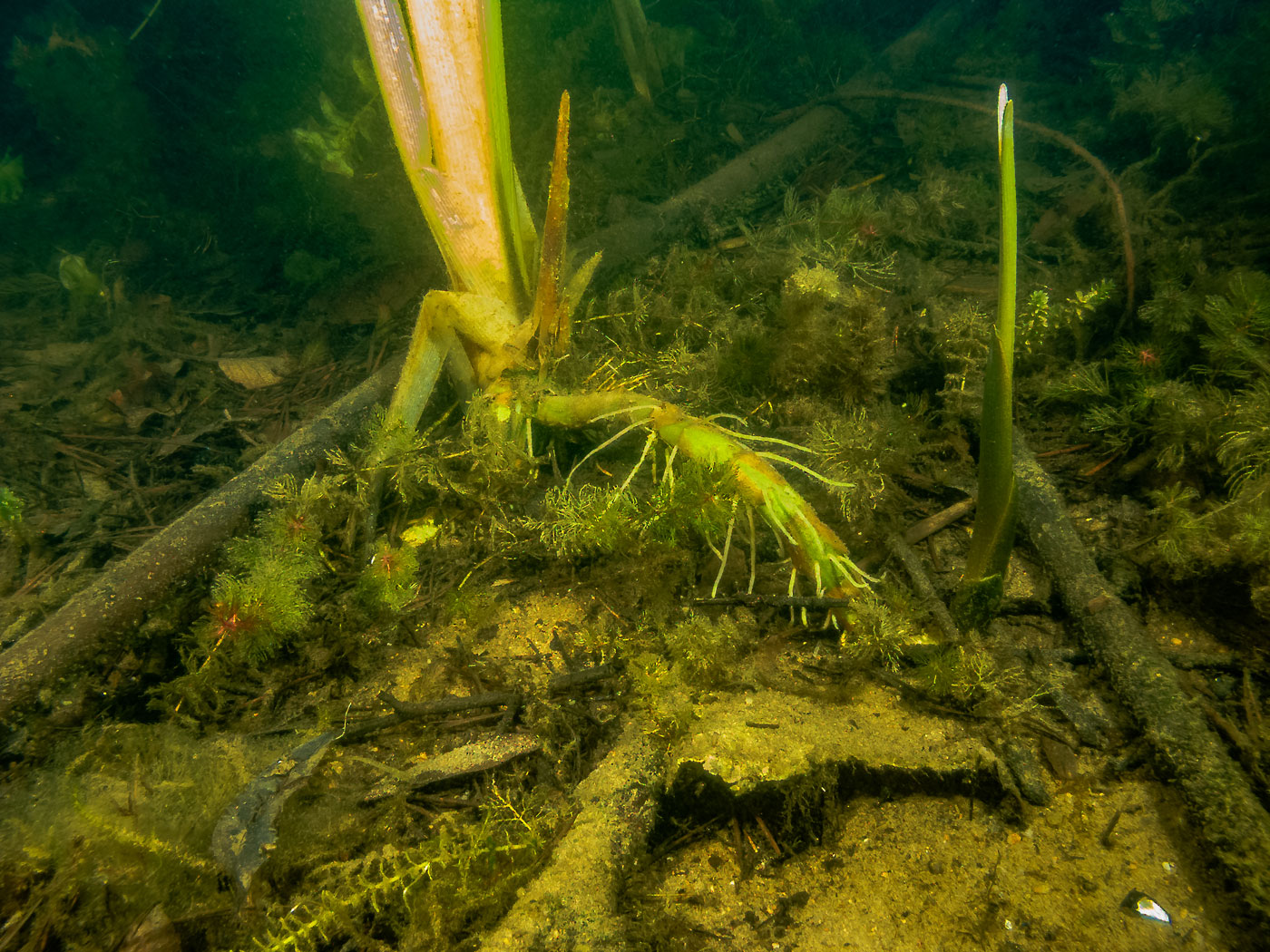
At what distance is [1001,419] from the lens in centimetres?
167

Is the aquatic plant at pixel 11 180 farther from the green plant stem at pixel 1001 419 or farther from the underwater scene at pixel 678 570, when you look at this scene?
the green plant stem at pixel 1001 419

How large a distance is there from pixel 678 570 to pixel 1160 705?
1.57m

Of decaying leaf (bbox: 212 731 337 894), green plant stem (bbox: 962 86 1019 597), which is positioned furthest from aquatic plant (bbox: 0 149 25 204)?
green plant stem (bbox: 962 86 1019 597)

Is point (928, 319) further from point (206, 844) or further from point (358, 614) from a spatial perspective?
point (206, 844)

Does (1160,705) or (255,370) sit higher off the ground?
(255,370)

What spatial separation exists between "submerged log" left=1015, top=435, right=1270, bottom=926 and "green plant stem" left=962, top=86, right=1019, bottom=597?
126 mm

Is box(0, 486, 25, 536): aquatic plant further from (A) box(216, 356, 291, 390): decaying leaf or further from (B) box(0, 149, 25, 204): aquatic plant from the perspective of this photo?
(B) box(0, 149, 25, 204): aquatic plant

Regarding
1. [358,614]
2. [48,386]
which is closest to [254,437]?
[358,614]

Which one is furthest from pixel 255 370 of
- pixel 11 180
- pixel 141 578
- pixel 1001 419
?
pixel 11 180

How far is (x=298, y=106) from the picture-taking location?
21.7 ft

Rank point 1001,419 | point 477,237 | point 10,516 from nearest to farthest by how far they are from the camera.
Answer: point 1001,419
point 477,237
point 10,516

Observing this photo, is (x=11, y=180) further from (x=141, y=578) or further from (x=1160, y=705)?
(x=1160, y=705)

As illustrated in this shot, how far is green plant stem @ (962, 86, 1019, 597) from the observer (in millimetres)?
1534

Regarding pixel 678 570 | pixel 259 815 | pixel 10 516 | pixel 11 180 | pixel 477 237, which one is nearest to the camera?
pixel 259 815
